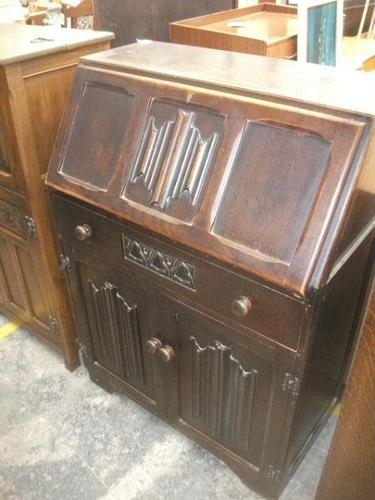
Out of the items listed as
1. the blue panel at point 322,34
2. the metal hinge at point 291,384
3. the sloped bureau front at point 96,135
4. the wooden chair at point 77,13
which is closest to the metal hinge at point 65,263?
the sloped bureau front at point 96,135

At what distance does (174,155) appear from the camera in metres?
1.07

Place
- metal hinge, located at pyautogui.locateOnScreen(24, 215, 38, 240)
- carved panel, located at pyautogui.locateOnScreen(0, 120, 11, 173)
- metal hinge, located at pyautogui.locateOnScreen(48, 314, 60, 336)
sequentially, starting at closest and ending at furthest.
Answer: carved panel, located at pyautogui.locateOnScreen(0, 120, 11, 173)
metal hinge, located at pyautogui.locateOnScreen(24, 215, 38, 240)
metal hinge, located at pyautogui.locateOnScreen(48, 314, 60, 336)

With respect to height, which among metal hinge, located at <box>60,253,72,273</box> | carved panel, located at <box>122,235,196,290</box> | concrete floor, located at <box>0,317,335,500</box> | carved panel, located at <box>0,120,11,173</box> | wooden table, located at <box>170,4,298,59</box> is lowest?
concrete floor, located at <box>0,317,335,500</box>

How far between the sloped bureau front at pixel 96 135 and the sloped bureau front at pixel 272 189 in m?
0.36

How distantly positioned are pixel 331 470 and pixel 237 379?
305mm

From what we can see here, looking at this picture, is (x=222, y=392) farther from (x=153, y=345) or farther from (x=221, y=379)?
(x=153, y=345)

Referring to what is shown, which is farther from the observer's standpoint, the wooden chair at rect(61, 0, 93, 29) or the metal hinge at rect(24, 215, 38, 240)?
the wooden chair at rect(61, 0, 93, 29)

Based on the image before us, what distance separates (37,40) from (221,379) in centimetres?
118

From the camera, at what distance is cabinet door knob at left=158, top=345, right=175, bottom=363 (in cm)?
129

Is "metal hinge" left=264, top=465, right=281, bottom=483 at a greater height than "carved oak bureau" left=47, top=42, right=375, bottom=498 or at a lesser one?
lesser

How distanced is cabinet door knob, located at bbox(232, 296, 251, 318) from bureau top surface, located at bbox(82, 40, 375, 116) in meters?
0.45

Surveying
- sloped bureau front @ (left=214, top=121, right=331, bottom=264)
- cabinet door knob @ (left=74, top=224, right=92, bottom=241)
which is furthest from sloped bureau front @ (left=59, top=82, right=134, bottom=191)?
sloped bureau front @ (left=214, top=121, right=331, bottom=264)

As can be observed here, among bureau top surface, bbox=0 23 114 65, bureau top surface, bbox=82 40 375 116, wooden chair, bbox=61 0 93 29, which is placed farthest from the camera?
wooden chair, bbox=61 0 93 29

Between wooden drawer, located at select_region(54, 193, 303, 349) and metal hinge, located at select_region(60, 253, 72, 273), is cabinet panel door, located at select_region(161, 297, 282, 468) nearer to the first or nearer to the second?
wooden drawer, located at select_region(54, 193, 303, 349)
